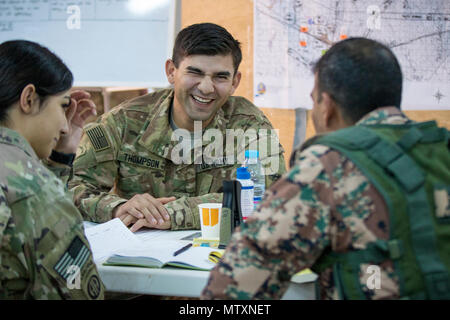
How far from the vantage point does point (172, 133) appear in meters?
2.18

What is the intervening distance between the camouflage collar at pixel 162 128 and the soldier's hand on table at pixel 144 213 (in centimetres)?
→ 42

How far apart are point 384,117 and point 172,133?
4.42 ft

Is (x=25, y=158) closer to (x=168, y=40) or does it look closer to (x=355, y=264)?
(x=355, y=264)

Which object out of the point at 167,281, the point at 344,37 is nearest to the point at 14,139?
the point at 167,281

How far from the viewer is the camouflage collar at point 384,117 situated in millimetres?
947

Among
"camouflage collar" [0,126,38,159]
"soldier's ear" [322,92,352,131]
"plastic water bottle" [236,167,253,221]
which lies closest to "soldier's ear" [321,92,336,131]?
"soldier's ear" [322,92,352,131]

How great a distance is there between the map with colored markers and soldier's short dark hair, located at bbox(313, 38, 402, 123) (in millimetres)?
1904

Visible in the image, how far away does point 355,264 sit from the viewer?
0.86 m

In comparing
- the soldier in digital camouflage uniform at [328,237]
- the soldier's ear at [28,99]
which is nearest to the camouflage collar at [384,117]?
the soldier in digital camouflage uniform at [328,237]

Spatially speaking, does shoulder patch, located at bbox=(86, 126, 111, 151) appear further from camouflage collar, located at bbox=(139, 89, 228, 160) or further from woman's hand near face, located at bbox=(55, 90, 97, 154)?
woman's hand near face, located at bbox=(55, 90, 97, 154)

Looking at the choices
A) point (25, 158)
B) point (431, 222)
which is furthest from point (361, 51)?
point (25, 158)

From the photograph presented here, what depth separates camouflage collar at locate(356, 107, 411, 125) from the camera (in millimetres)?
947

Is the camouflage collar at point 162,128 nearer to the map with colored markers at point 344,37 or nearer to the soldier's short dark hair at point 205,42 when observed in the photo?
the soldier's short dark hair at point 205,42

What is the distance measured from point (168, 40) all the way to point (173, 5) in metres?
0.22
